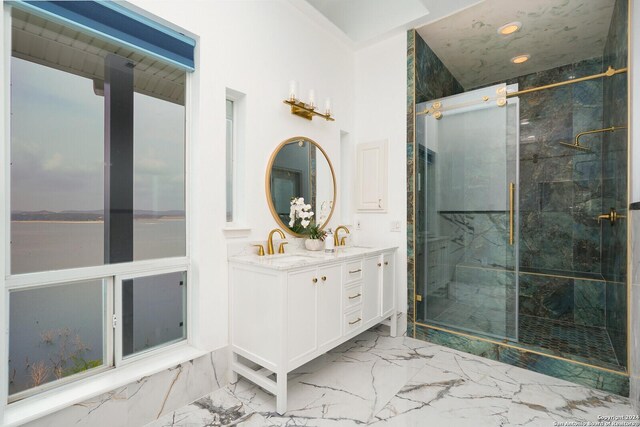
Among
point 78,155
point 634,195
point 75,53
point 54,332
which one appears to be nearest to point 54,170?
point 78,155

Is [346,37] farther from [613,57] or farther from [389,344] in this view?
[389,344]

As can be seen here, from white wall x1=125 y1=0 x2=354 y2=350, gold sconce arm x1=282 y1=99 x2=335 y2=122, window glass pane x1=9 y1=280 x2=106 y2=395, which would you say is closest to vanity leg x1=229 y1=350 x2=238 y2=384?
white wall x1=125 y1=0 x2=354 y2=350

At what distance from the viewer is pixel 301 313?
1.83 meters

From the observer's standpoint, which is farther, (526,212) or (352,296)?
(526,212)

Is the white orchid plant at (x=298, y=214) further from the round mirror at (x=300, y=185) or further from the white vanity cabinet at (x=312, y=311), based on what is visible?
the white vanity cabinet at (x=312, y=311)

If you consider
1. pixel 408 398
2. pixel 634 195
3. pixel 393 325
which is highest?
pixel 634 195

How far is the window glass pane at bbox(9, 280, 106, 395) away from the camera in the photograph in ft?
4.50

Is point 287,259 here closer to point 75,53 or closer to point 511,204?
point 75,53

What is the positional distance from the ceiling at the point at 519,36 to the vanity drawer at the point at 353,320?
8.48ft

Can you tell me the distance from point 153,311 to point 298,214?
1.22 metres

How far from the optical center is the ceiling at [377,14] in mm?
2547

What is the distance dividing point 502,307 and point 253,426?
6.64ft

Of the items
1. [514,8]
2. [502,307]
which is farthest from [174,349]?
[514,8]

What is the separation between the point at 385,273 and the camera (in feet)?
8.68
